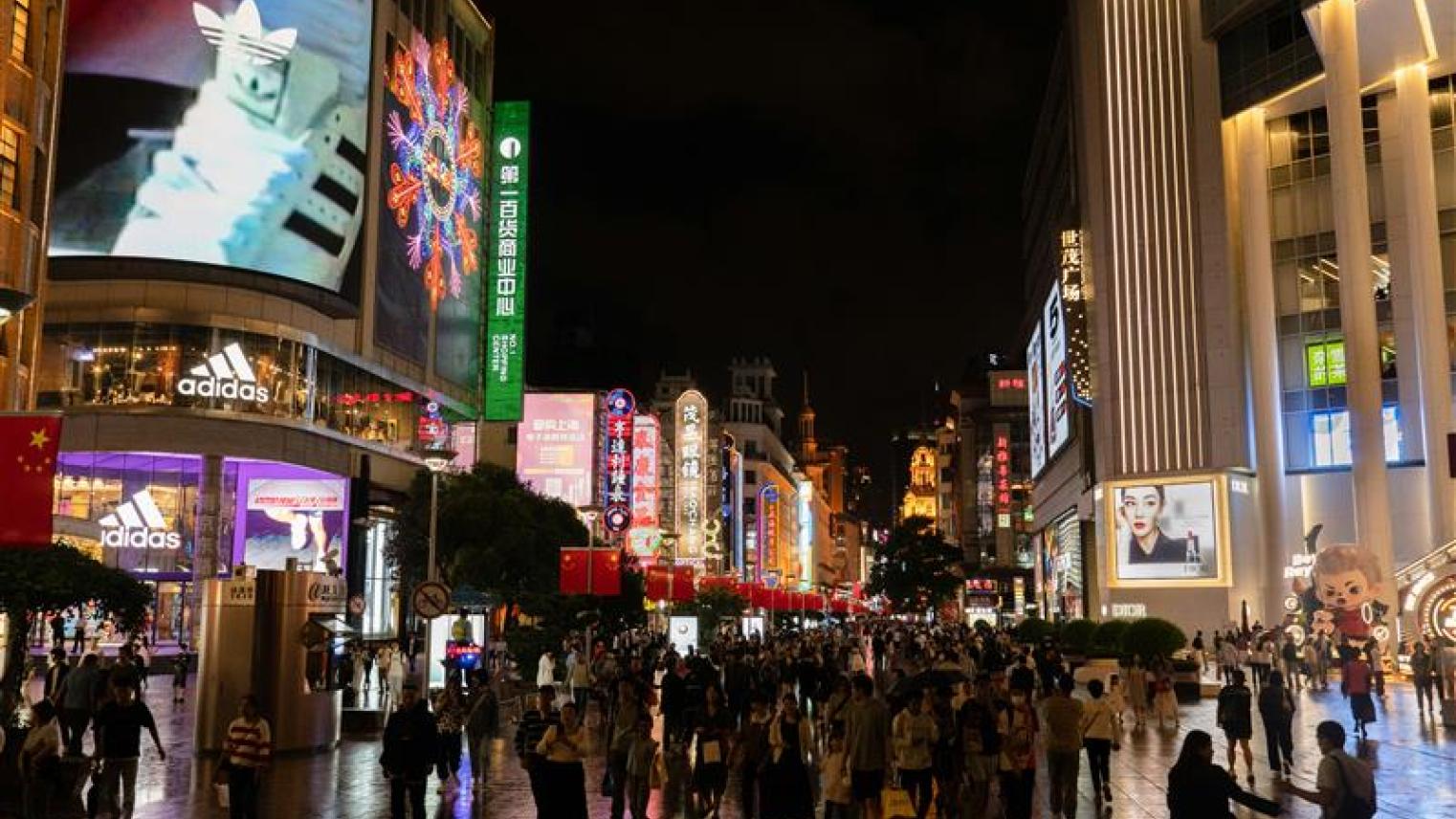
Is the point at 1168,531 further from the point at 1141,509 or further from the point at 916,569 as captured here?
the point at 916,569

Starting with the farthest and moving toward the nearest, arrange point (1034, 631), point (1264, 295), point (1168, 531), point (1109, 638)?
1. point (1034, 631)
2. point (1168, 531)
3. point (1264, 295)
4. point (1109, 638)

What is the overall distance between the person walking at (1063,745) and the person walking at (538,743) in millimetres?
5474

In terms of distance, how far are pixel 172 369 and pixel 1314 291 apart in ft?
143

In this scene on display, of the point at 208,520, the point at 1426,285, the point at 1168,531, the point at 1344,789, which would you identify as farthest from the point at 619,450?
the point at 1344,789

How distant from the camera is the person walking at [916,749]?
13188mm

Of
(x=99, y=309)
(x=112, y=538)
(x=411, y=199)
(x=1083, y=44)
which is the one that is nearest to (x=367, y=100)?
(x=411, y=199)

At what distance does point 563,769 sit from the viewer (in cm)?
1220

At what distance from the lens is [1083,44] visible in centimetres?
6012

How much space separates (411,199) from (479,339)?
12262 millimetres

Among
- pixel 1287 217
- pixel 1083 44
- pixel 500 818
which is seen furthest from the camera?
pixel 1083 44

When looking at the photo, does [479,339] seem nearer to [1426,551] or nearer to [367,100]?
[367,100]

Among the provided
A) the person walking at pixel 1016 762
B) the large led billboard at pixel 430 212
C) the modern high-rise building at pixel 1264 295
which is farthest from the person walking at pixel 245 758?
the large led billboard at pixel 430 212

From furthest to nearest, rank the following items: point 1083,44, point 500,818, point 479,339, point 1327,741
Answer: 1. point 479,339
2. point 1083,44
3. point 500,818
4. point 1327,741

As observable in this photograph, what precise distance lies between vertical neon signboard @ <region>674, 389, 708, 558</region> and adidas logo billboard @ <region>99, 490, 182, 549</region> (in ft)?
140
